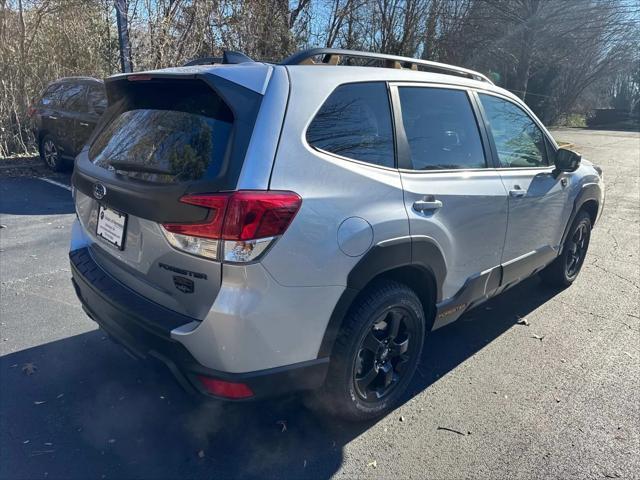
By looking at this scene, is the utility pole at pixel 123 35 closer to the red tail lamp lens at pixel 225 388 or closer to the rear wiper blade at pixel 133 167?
the rear wiper blade at pixel 133 167

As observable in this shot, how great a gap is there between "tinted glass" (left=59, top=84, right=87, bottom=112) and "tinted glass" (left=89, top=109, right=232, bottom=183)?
22.4 ft

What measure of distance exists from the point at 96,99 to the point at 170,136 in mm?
7179

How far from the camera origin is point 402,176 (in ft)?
8.85

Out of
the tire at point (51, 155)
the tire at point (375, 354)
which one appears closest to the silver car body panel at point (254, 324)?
the tire at point (375, 354)

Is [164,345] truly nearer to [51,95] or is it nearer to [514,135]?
[514,135]

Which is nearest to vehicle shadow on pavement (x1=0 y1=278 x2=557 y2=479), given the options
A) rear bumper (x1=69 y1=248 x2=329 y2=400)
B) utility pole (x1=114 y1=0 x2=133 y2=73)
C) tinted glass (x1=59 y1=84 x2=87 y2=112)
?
rear bumper (x1=69 y1=248 x2=329 y2=400)

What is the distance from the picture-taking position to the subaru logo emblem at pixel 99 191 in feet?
8.49

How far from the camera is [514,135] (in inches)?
152

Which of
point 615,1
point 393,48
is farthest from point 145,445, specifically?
point 615,1

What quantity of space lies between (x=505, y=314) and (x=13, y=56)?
11.2 m

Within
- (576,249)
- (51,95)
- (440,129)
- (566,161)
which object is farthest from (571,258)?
(51,95)

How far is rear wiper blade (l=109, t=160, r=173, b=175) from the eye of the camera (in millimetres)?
2324

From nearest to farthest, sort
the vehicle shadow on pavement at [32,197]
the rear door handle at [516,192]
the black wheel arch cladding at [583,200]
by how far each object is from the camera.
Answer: the rear door handle at [516,192] < the black wheel arch cladding at [583,200] < the vehicle shadow on pavement at [32,197]

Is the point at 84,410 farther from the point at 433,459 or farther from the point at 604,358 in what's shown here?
the point at 604,358
